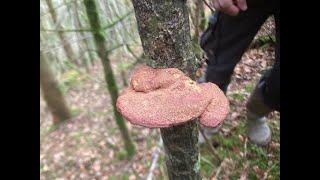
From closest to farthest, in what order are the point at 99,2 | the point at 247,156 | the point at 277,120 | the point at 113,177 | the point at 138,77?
the point at 138,77 < the point at 99,2 < the point at 247,156 < the point at 277,120 < the point at 113,177

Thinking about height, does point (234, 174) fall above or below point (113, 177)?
above

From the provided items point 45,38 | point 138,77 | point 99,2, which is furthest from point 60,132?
point 138,77

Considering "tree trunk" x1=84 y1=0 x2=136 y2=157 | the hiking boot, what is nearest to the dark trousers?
the hiking boot

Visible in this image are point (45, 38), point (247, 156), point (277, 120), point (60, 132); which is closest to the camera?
point (247, 156)
